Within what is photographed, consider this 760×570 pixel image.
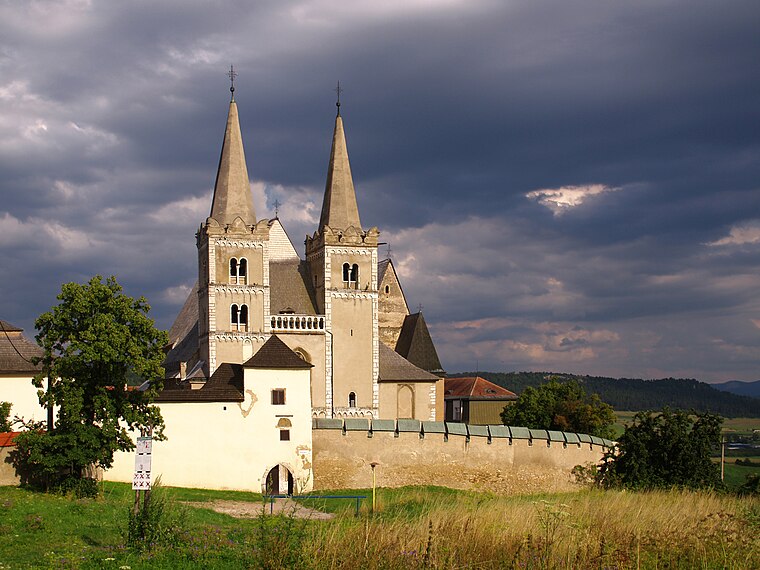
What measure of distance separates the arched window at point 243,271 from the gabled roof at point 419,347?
15.9 meters

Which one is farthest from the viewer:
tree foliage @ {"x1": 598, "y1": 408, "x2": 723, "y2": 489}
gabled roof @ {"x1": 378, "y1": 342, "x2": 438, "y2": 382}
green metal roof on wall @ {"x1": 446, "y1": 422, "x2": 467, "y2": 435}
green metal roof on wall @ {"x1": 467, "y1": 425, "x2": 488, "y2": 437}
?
gabled roof @ {"x1": 378, "y1": 342, "x2": 438, "y2": 382}

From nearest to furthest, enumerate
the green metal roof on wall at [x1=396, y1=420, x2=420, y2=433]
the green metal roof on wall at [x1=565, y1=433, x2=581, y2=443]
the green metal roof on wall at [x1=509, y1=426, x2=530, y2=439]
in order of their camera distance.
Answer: the green metal roof on wall at [x1=396, y1=420, x2=420, y2=433]
the green metal roof on wall at [x1=509, y1=426, x2=530, y2=439]
the green metal roof on wall at [x1=565, y1=433, x2=581, y2=443]

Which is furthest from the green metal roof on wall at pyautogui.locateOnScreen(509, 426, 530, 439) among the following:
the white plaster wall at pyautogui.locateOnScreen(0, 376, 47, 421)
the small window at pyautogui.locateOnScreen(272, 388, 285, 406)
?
the white plaster wall at pyautogui.locateOnScreen(0, 376, 47, 421)

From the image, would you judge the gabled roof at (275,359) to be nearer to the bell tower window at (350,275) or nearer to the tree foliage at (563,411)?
the bell tower window at (350,275)

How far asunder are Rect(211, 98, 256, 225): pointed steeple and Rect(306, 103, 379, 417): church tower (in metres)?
5.07

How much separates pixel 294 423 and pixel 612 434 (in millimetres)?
26149

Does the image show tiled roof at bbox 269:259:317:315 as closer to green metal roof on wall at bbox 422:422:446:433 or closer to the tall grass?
green metal roof on wall at bbox 422:422:446:433

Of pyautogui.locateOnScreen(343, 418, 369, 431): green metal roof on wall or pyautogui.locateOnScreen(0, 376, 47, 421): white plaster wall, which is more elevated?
pyautogui.locateOnScreen(0, 376, 47, 421): white plaster wall

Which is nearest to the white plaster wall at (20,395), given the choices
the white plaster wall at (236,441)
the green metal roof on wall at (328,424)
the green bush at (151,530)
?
the white plaster wall at (236,441)

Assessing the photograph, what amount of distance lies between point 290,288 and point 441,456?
20.2 metres

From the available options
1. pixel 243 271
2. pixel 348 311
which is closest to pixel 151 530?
pixel 243 271

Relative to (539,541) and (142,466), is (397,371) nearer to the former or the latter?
(142,466)

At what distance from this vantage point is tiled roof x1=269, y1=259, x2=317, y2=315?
56719 millimetres

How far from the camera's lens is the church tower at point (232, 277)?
53.8 m
